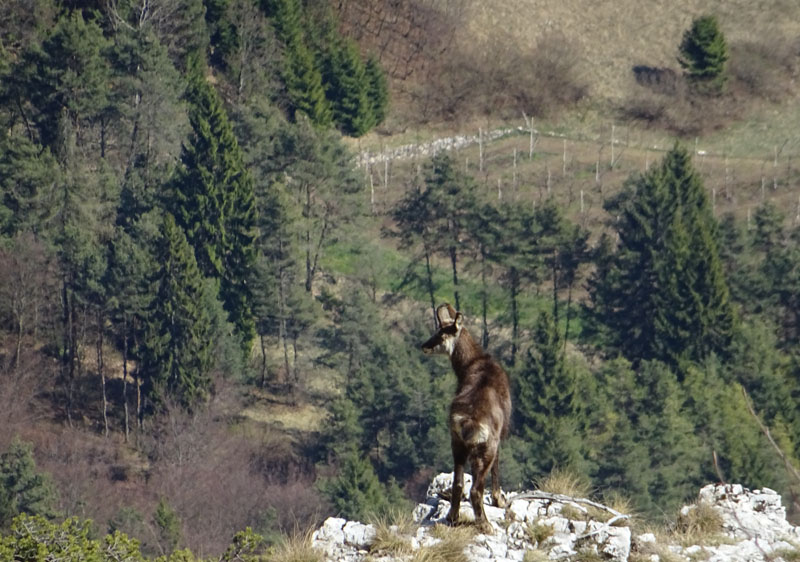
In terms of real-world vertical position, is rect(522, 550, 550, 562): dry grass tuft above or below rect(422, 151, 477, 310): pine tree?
above

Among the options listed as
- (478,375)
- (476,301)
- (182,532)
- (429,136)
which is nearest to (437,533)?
(478,375)

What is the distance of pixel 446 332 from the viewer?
46.7 feet

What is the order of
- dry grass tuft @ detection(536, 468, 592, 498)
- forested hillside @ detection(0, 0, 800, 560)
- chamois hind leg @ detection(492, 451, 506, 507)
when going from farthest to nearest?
forested hillside @ detection(0, 0, 800, 560) < dry grass tuft @ detection(536, 468, 592, 498) < chamois hind leg @ detection(492, 451, 506, 507)

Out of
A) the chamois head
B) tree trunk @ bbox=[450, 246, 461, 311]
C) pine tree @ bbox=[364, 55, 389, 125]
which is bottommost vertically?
tree trunk @ bbox=[450, 246, 461, 311]

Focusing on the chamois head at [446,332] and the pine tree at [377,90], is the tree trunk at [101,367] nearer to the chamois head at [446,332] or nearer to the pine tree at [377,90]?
the pine tree at [377,90]

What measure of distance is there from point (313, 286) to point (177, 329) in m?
11.2

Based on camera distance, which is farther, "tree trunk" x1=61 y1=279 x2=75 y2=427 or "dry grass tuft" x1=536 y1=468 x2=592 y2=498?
"tree trunk" x1=61 y1=279 x2=75 y2=427

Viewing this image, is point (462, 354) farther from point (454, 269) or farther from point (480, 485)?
point (454, 269)

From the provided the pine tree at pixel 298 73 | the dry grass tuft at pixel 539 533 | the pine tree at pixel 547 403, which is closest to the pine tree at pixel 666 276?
the pine tree at pixel 547 403

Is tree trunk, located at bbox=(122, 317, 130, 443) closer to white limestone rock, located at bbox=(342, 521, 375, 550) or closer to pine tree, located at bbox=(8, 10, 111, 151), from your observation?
pine tree, located at bbox=(8, 10, 111, 151)

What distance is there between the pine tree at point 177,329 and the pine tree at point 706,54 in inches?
1559

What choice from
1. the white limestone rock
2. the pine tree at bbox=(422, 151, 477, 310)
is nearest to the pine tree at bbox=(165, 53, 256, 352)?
the pine tree at bbox=(422, 151, 477, 310)

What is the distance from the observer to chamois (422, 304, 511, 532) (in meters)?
13.7

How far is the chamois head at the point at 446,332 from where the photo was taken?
1423 cm
